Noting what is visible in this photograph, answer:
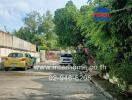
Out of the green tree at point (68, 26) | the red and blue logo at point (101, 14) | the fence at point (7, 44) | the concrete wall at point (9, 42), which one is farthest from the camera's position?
the green tree at point (68, 26)

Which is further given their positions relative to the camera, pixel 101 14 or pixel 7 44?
pixel 7 44

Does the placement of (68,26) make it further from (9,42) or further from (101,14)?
(101,14)

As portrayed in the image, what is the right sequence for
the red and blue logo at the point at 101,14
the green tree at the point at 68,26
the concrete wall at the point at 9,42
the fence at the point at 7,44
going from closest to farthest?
the red and blue logo at the point at 101,14 < the fence at the point at 7,44 < the concrete wall at the point at 9,42 < the green tree at the point at 68,26

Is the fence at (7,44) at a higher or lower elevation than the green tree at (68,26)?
lower

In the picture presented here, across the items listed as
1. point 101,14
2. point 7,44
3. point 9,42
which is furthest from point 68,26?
point 101,14

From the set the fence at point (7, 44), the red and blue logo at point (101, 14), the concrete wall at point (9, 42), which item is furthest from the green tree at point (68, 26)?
the red and blue logo at point (101, 14)

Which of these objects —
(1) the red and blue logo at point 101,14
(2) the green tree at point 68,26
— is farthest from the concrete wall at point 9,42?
(1) the red and blue logo at point 101,14

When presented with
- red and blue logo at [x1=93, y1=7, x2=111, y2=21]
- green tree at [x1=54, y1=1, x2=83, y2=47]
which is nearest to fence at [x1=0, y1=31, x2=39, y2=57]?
green tree at [x1=54, y1=1, x2=83, y2=47]

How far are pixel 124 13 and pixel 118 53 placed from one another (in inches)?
175

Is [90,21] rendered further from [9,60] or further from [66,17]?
[66,17]

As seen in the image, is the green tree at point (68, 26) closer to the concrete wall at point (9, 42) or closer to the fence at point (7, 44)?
the concrete wall at point (9, 42)

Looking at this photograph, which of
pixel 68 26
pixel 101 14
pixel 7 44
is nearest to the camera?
pixel 101 14

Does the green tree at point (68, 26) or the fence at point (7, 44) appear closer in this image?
the fence at point (7, 44)

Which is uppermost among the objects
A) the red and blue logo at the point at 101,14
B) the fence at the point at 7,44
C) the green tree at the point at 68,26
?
the green tree at the point at 68,26
